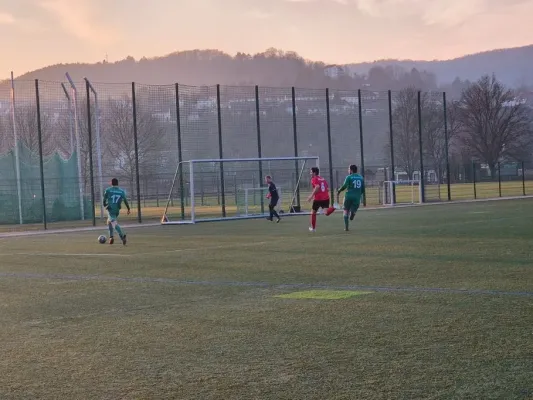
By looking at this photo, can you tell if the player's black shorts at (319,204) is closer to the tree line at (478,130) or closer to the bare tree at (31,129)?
the bare tree at (31,129)

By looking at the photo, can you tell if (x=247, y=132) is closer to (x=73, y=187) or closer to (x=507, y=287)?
(x=73, y=187)

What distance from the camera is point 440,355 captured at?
6180 mm

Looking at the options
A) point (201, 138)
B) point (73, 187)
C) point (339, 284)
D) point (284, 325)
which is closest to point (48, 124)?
point (73, 187)

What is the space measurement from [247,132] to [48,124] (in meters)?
9.81

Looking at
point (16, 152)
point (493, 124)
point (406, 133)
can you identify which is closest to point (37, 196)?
point (16, 152)

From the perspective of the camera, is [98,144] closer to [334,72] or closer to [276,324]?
[276,324]

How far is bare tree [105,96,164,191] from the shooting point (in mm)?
35406

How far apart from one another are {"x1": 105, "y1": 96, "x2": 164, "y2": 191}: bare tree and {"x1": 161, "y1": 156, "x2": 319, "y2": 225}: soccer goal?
1.77 meters

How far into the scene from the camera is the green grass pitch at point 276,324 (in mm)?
5578

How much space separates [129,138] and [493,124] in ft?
178

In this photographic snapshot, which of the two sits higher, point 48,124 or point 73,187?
point 48,124

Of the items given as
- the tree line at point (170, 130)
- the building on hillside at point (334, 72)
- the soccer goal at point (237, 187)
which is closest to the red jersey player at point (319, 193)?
the soccer goal at point (237, 187)

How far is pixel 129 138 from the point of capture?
37.3m

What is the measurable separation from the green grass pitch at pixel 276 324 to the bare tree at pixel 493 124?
67.6 meters
